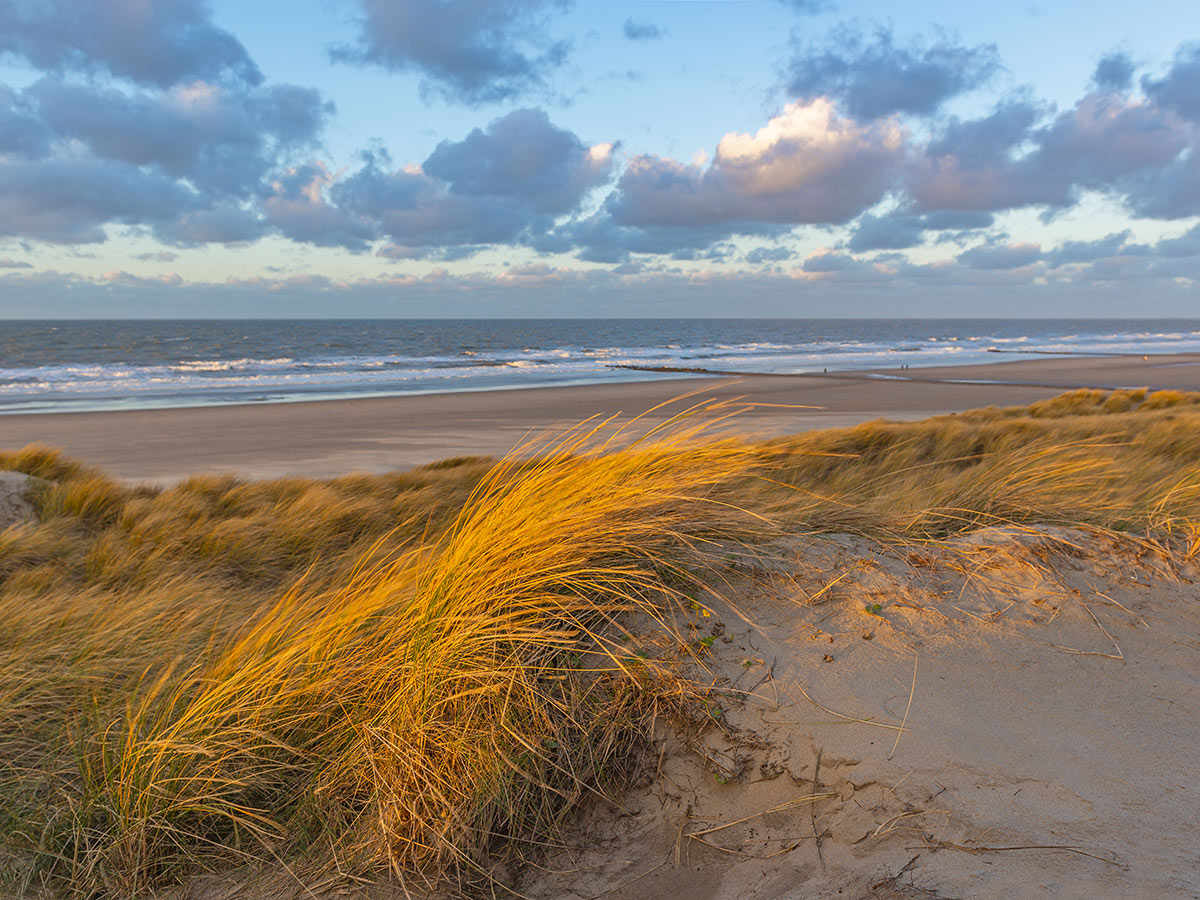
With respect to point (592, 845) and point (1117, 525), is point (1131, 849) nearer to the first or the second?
point (592, 845)

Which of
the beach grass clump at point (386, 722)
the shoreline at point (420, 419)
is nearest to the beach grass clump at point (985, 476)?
the shoreline at point (420, 419)

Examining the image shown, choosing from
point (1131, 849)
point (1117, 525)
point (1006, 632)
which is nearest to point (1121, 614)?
point (1006, 632)

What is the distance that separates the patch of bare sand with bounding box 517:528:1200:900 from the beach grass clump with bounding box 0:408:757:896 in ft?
0.85

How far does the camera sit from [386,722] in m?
2.63

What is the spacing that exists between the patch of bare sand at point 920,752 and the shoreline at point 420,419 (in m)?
2.23

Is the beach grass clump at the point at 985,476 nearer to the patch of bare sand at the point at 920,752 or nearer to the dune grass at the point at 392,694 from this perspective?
the dune grass at the point at 392,694

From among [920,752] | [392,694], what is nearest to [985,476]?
[920,752]

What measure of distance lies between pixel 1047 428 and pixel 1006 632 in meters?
8.52

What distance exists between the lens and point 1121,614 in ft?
10.7

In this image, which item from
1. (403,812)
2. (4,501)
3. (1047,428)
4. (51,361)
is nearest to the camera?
A: (403,812)

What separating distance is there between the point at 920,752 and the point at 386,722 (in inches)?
68.5

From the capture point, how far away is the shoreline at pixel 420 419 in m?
11.7

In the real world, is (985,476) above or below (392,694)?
above

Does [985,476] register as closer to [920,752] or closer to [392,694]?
[920,752]
